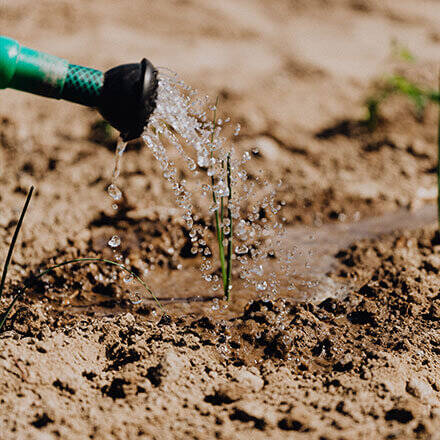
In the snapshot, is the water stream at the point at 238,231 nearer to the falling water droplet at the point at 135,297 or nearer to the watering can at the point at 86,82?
the falling water droplet at the point at 135,297

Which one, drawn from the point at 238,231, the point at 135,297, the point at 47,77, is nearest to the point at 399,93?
the point at 238,231

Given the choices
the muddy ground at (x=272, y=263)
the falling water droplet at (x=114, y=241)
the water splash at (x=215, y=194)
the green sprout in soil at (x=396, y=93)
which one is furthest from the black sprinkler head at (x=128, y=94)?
the green sprout in soil at (x=396, y=93)

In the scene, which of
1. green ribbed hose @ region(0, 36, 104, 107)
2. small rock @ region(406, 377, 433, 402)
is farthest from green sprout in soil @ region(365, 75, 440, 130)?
green ribbed hose @ region(0, 36, 104, 107)

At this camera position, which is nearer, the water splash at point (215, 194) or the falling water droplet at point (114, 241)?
the water splash at point (215, 194)

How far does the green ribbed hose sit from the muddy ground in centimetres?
83

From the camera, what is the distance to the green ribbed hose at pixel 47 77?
1.34 meters

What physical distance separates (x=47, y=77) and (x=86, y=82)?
0.11 metres

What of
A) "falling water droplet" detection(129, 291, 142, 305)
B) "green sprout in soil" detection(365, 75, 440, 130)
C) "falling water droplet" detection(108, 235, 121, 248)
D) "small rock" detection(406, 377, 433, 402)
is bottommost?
"small rock" detection(406, 377, 433, 402)

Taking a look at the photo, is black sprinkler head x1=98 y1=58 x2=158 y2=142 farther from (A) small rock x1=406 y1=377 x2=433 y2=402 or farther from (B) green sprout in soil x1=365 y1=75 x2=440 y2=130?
(B) green sprout in soil x1=365 y1=75 x2=440 y2=130

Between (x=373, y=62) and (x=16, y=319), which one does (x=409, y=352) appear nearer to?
(x=16, y=319)

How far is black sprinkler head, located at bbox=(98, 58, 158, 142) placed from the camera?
4.42ft

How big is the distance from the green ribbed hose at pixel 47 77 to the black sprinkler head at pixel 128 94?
0.03 meters

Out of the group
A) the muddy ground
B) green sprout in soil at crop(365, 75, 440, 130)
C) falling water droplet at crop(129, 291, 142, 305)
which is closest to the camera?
the muddy ground

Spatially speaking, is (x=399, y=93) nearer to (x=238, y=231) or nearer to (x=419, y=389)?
(x=238, y=231)
